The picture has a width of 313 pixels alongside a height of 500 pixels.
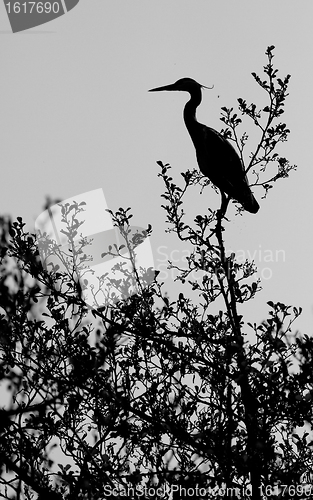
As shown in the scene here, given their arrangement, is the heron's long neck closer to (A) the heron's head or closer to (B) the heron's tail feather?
(A) the heron's head

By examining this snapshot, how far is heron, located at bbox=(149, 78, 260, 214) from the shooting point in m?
5.57

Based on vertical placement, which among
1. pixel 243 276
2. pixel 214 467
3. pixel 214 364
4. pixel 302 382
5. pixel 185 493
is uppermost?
pixel 243 276

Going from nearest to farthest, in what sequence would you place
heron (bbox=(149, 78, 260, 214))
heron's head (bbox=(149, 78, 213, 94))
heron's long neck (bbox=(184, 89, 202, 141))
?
1. heron (bbox=(149, 78, 260, 214))
2. heron's long neck (bbox=(184, 89, 202, 141))
3. heron's head (bbox=(149, 78, 213, 94))

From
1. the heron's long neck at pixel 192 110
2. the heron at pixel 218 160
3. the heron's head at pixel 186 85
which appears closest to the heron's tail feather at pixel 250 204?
the heron at pixel 218 160

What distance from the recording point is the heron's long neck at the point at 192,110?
6.33 metres

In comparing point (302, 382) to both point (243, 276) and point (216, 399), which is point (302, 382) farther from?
point (243, 276)

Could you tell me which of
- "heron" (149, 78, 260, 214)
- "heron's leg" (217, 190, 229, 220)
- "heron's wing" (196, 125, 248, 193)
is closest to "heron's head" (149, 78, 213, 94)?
"heron" (149, 78, 260, 214)

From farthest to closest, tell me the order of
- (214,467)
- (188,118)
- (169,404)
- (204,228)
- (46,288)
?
1. (188,118)
2. (204,228)
3. (46,288)
4. (169,404)
5. (214,467)

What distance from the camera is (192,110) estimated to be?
6445mm

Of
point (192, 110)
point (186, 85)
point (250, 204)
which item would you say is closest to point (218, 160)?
point (250, 204)

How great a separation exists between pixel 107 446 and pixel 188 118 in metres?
3.95

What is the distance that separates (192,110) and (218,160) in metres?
0.95

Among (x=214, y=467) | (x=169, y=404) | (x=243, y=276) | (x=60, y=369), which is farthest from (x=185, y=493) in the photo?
(x=243, y=276)

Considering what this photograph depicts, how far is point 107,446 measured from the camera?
392 cm
